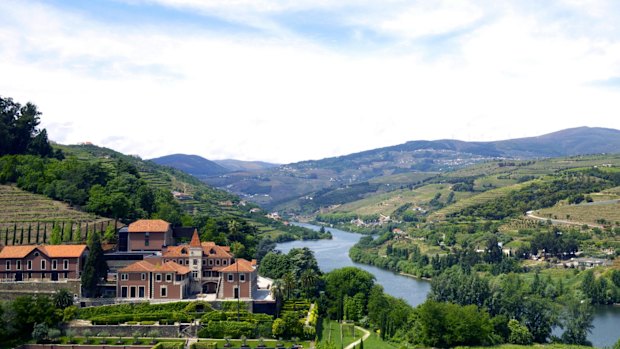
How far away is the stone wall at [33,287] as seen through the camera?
166 feet

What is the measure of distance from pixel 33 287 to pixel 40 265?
183 centimetres

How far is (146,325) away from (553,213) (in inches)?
3573

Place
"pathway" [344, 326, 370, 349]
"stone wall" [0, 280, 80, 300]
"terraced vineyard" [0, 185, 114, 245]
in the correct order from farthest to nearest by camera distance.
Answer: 1. "terraced vineyard" [0, 185, 114, 245]
2. "stone wall" [0, 280, 80, 300]
3. "pathway" [344, 326, 370, 349]

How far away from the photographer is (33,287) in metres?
51.2

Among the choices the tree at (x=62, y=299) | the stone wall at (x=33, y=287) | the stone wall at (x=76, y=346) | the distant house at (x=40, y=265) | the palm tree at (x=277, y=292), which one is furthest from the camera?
the distant house at (x=40, y=265)

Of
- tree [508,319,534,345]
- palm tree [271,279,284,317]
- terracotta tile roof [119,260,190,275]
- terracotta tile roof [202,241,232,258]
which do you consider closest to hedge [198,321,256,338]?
palm tree [271,279,284,317]

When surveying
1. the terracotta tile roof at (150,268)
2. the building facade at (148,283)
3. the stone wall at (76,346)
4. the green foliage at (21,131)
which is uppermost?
the green foliage at (21,131)

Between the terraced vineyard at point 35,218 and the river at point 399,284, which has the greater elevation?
the terraced vineyard at point 35,218

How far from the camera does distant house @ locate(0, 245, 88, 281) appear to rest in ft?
170

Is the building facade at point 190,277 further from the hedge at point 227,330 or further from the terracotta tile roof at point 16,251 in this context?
the terracotta tile roof at point 16,251

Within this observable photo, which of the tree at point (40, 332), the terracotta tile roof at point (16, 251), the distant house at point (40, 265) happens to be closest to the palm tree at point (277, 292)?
the distant house at point (40, 265)

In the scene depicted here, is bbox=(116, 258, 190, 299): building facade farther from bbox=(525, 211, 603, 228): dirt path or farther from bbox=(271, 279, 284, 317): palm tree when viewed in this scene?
bbox=(525, 211, 603, 228): dirt path

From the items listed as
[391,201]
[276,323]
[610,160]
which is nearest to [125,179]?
[276,323]

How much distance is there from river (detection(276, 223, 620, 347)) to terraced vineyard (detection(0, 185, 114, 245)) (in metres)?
33.2
